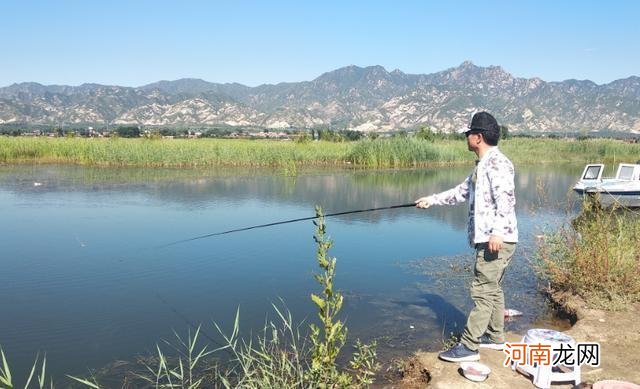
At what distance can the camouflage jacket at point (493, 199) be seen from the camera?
3.49m

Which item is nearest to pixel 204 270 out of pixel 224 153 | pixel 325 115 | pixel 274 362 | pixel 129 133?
pixel 274 362

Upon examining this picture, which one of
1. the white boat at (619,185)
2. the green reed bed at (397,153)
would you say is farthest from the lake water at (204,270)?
the green reed bed at (397,153)

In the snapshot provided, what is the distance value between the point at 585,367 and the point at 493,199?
4.29 ft

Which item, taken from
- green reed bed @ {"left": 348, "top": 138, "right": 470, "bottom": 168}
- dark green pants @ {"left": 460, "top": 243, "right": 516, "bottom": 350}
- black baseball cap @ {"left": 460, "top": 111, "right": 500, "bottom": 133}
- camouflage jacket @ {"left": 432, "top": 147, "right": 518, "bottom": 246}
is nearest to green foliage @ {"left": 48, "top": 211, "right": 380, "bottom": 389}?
dark green pants @ {"left": 460, "top": 243, "right": 516, "bottom": 350}

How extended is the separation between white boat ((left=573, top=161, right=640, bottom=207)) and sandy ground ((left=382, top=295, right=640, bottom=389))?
801cm

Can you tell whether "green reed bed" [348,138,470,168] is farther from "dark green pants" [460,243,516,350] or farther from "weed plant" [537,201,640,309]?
"dark green pants" [460,243,516,350]

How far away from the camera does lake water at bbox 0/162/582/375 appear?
189 inches

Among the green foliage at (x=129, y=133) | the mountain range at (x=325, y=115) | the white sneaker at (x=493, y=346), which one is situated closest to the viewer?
the white sneaker at (x=493, y=346)

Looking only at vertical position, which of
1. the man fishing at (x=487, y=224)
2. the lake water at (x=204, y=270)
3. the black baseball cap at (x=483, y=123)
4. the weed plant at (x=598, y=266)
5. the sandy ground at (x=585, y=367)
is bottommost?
the lake water at (x=204, y=270)

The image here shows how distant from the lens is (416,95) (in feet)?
594

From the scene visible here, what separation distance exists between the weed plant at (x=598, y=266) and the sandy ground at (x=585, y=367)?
34cm

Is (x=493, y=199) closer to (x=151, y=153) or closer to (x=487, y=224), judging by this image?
(x=487, y=224)

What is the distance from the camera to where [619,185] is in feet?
40.9

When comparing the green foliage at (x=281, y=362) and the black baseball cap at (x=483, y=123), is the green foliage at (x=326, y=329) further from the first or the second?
the black baseball cap at (x=483, y=123)
